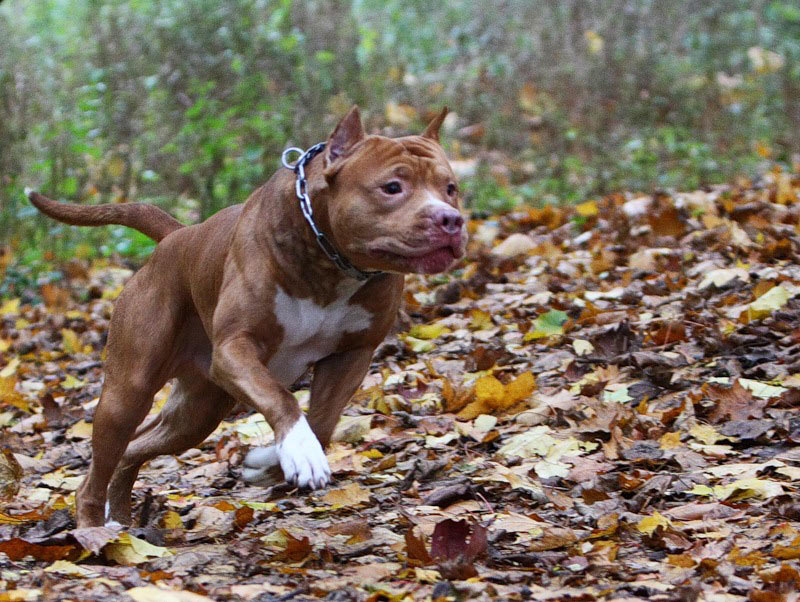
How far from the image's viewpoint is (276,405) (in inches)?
155

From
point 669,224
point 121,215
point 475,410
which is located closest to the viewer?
point 121,215

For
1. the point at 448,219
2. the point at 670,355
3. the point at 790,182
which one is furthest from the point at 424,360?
the point at 790,182

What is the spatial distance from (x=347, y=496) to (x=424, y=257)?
42.7 inches

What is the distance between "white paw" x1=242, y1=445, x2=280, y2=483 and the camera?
4105 mm

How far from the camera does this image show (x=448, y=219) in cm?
409

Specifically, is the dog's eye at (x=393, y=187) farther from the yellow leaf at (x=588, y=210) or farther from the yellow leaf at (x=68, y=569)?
the yellow leaf at (x=588, y=210)

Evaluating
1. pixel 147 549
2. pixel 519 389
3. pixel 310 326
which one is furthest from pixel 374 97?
pixel 147 549

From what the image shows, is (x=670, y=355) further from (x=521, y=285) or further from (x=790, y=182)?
(x=790, y=182)

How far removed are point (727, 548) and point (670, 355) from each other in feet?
7.43

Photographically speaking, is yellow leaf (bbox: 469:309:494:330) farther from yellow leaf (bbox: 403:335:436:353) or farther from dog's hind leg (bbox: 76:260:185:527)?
dog's hind leg (bbox: 76:260:185:527)

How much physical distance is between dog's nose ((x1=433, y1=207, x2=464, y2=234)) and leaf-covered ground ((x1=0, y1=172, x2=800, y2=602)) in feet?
3.34

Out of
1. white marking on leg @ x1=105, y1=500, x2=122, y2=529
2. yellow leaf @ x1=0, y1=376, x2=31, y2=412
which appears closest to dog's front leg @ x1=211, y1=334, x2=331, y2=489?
white marking on leg @ x1=105, y1=500, x2=122, y2=529

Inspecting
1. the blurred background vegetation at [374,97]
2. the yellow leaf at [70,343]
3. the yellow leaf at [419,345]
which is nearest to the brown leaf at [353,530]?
the yellow leaf at [419,345]

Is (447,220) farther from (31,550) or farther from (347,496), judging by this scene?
(31,550)
